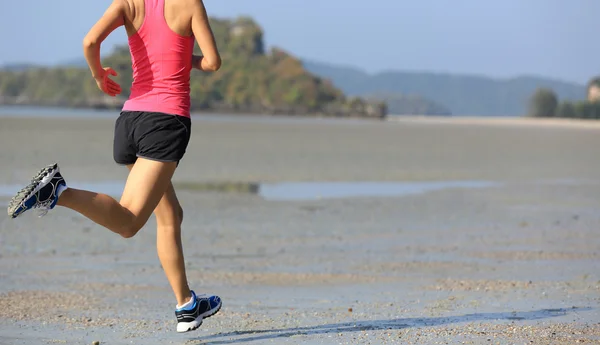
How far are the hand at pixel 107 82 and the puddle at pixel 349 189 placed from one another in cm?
909

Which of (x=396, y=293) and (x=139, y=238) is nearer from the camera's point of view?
(x=396, y=293)

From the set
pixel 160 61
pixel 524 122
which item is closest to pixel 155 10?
pixel 160 61

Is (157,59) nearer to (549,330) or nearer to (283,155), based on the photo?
(549,330)

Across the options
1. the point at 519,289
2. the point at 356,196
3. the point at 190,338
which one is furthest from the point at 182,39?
the point at 356,196

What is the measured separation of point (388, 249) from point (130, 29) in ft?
15.9

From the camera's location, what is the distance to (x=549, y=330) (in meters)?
5.53

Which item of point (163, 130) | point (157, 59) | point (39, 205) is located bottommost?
point (39, 205)

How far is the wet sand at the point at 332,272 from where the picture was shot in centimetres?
558

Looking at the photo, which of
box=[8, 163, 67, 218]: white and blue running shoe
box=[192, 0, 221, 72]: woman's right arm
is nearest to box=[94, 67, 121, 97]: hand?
box=[192, 0, 221, 72]: woman's right arm

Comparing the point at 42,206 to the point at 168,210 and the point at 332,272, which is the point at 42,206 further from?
the point at 332,272

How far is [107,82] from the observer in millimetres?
5031

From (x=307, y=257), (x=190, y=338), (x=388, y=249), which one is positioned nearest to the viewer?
(x=190, y=338)

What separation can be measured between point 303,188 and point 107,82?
11238 mm

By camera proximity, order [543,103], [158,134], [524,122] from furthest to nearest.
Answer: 1. [543,103]
2. [524,122]
3. [158,134]
